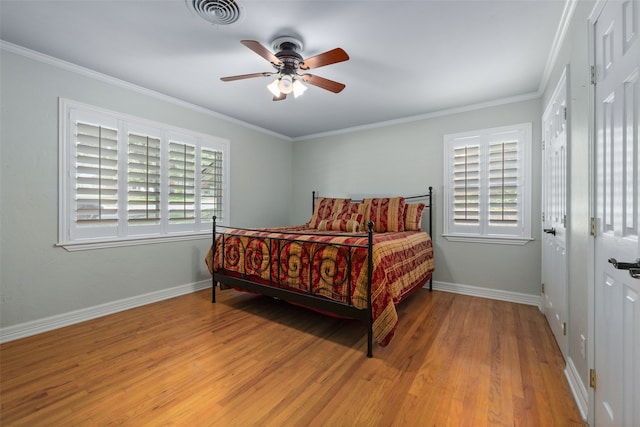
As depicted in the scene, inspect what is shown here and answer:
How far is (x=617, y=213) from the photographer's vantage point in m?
1.13

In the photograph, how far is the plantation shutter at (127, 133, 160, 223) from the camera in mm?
3066

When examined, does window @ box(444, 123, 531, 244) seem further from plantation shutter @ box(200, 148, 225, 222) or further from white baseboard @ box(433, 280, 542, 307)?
plantation shutter @ box(200, 148, 225, 222)

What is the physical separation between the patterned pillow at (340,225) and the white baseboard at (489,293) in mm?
1402

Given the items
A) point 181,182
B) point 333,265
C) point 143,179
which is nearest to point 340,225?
point 333,265

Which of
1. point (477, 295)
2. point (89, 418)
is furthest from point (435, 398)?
point (477, 295)

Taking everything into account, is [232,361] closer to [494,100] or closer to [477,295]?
[477,295]

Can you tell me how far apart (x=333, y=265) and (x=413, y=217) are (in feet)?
5.88

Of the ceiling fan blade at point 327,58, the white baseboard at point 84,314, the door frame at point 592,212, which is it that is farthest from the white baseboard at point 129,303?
the ceiling fan blade at point 327,58

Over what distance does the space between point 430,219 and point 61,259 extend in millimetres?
4149

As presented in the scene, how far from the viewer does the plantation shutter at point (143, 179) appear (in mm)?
3066

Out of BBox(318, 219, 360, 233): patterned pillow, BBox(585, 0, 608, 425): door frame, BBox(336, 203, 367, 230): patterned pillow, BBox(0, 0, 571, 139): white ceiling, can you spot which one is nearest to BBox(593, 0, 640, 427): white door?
BBox(585, 0, 608, 425): door frame

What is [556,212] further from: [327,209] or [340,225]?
[327,209]

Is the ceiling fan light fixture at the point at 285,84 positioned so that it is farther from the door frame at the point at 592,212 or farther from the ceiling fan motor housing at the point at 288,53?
the door frame at the point at 592,212

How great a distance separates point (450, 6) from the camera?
6.07 ft
